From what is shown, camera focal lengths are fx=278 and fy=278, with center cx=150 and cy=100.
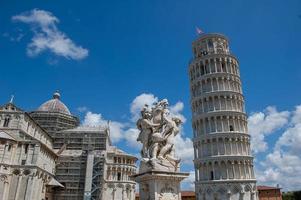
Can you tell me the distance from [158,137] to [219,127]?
46520mm

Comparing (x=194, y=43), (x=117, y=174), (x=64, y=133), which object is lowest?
(x=117, y=174)

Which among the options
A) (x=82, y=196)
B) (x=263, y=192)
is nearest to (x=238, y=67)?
(x=263, y=192)

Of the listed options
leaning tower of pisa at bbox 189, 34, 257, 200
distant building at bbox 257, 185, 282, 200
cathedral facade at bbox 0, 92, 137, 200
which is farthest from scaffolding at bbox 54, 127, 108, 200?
distant building at bbox 257, 185, 282, 200

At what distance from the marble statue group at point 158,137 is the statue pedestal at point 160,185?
271 mm

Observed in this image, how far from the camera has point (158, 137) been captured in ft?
34.9

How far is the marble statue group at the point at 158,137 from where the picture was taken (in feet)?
33.6

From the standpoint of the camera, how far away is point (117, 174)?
68.8m

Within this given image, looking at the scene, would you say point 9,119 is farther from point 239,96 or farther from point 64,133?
point 239,96

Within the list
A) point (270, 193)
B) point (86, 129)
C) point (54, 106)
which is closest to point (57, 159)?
point (86, 129)

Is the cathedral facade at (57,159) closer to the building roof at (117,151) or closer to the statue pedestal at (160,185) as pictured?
the building roof at (117,151)

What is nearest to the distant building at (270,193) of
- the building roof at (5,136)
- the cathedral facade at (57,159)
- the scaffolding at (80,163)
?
the cathedral facade at (57,159)

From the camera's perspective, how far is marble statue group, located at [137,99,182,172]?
10.2m

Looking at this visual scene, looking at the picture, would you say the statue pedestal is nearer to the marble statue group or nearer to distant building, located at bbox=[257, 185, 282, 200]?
the marble statue group

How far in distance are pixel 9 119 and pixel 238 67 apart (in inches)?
1961
